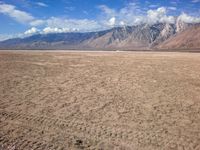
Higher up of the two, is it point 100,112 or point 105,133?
point 100,112

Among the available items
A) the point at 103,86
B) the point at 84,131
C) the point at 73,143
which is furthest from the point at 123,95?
the point at 73,143

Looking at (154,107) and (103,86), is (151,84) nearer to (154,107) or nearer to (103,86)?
(103,86)

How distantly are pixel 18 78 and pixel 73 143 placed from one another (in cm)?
1368

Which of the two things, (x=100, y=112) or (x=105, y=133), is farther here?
(x=100, y=112)

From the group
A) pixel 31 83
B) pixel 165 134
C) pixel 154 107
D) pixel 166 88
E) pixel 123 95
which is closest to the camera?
pixel 165 134

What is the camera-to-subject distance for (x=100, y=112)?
15.2 m

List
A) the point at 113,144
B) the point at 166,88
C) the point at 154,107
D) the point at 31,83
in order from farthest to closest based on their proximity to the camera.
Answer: the point at 31,83 → the point at 166,88 → the point at 154,107 → the point at 113,144

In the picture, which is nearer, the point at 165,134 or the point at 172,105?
the point at 165,134

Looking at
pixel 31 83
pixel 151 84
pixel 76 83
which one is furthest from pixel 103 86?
pixel 31 83

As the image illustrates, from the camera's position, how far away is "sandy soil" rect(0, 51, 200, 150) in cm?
1166

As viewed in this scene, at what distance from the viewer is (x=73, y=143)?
11.4m

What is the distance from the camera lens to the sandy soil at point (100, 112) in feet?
38.3

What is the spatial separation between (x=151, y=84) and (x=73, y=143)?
11.6 meters

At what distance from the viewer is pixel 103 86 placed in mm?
21156
